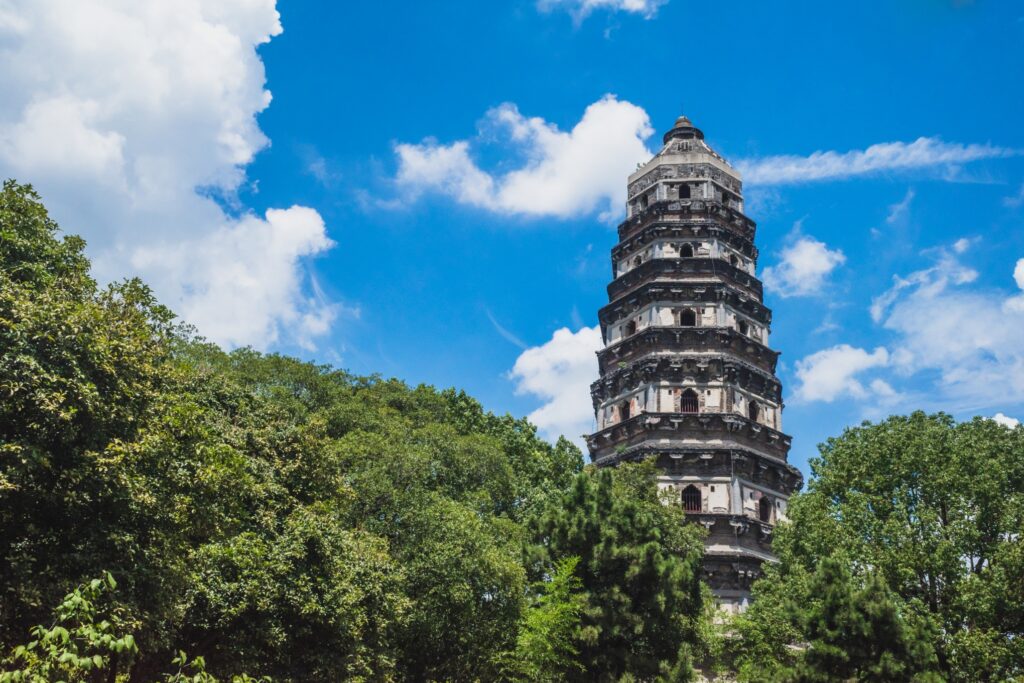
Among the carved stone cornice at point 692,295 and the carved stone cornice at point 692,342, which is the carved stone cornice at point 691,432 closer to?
the carved stone cornice at point 692,342

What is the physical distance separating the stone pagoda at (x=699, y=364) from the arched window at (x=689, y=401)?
6cm

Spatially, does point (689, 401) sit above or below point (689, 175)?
below

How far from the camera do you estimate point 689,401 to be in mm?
34688

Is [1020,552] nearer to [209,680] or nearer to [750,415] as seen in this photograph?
[750,415]

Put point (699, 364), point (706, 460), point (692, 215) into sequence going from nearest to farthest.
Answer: point (706, 460) < point (699, 364) < point (692, 215)

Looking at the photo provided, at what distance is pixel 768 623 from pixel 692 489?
32.2 ft

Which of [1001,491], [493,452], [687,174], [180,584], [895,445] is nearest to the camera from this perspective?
[180,584]

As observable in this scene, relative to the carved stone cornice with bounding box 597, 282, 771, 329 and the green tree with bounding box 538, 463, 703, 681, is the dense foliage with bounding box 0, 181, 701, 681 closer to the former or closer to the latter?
the green tree with bounding box 538, 463, 703, 681

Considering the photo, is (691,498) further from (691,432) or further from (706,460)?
(691,432)

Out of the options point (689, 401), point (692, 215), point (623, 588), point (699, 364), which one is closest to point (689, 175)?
point (692, 215)

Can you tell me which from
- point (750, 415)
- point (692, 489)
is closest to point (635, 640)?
point (692, 489)

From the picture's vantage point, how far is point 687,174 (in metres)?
41.1

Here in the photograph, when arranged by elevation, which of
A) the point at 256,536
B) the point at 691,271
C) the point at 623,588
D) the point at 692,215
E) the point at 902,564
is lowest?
the point at 623,588

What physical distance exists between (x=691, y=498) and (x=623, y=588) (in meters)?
12.8
